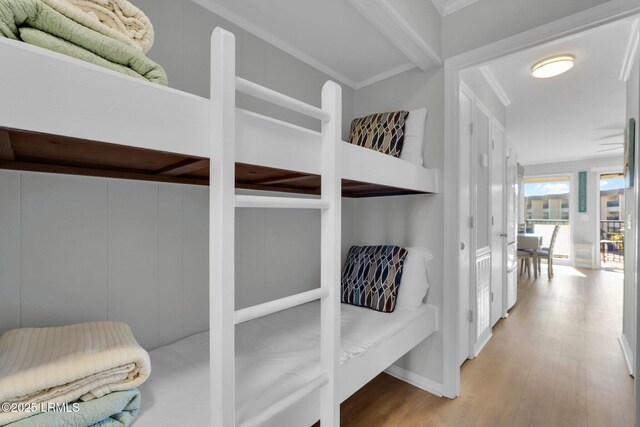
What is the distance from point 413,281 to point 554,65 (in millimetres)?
2212

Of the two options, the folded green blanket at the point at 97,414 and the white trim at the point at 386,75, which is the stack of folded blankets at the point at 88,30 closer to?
the folded green blanket at the point at 97,414

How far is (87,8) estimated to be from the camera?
825mm

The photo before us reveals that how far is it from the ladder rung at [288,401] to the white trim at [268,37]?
184 cm

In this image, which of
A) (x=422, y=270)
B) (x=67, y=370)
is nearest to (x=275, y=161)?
(x=67, y=370)

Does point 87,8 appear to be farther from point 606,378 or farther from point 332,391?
point 606,378

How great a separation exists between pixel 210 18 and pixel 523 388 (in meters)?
3.01

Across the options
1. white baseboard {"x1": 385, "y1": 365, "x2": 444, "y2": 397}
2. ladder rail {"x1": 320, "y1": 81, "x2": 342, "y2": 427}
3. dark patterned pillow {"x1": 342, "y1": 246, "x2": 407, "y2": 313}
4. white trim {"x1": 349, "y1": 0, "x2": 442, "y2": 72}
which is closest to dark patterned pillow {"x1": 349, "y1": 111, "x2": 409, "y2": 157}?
white trim {"x1": 349, "y1": 0, "x2": 442, "y2": 72}

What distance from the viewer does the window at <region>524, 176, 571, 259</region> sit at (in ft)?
23.5

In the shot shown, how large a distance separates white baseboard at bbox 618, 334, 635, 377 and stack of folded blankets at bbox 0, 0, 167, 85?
3.41m

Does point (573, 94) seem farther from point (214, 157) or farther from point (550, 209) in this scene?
point (550, 209)

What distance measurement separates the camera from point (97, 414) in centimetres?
78

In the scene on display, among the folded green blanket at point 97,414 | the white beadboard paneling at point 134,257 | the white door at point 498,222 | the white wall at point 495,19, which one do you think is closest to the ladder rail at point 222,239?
the folded green blanket at point 97,414

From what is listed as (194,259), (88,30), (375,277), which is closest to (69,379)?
(194,259)

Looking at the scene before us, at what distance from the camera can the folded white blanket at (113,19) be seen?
0.74m
